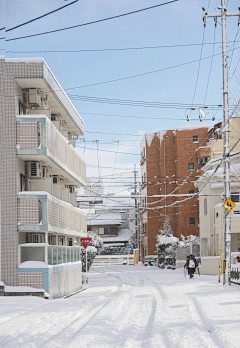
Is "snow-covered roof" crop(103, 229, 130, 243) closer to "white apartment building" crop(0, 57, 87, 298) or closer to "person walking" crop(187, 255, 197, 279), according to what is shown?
"person walking" crop(187, 255, 197, 279)

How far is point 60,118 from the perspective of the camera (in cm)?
2750

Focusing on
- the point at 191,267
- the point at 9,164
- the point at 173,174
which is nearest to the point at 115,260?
the point at 173,174

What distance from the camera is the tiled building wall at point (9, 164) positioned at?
19500mm

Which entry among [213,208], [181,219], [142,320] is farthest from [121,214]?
[142,320]

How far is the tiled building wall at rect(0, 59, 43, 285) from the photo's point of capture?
768 inches

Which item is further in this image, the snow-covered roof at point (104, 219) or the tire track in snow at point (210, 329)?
the snow-covered roof at point (104, 219)

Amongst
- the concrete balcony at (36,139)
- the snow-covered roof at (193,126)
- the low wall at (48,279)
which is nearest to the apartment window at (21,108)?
the concrete balcony at (36,139)

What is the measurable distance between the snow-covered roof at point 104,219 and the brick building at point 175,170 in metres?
5.60

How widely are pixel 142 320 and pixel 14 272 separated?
866 centimetres

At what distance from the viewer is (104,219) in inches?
3231

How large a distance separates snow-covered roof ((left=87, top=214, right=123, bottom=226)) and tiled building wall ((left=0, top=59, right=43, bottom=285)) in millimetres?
60845

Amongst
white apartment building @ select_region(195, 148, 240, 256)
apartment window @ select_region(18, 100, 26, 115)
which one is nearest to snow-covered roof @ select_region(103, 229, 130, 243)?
white apartment building @ select_region(195, 148, 240, 256)

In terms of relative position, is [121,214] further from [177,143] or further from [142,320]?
[142,320]

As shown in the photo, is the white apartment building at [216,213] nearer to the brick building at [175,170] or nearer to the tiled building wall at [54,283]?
the brick building at [175,170]
